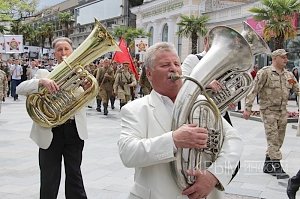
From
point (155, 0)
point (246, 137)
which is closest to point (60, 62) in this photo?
point (246, 137)

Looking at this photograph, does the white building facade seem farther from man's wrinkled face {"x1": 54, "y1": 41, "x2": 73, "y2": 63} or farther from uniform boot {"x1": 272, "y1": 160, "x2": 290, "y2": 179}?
man's wrinkled face {"x1": 54, "y1": 41, "x2": 73, "y2": 63}

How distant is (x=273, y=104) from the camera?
584 cm

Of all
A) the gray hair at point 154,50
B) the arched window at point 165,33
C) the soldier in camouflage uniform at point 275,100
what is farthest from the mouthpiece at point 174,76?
the arched window at point 165,33

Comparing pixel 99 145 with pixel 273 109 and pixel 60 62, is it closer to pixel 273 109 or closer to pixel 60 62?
pixel 273 109

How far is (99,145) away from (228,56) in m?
5.79

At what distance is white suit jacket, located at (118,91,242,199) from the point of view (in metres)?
2.16

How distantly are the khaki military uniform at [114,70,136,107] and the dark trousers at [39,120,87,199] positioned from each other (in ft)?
29.8

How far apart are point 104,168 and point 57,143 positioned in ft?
8.36

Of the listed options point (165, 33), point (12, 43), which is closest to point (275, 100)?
point (12, 43)

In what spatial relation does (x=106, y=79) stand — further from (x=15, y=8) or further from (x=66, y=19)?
(x=66, y=19)

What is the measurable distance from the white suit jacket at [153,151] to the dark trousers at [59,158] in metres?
1.65

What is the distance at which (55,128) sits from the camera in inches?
153

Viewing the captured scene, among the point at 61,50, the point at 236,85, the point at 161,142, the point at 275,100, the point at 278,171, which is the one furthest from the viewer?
the point at 278,171

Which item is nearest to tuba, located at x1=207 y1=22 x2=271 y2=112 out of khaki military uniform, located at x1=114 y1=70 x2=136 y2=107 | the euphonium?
the euphonium
